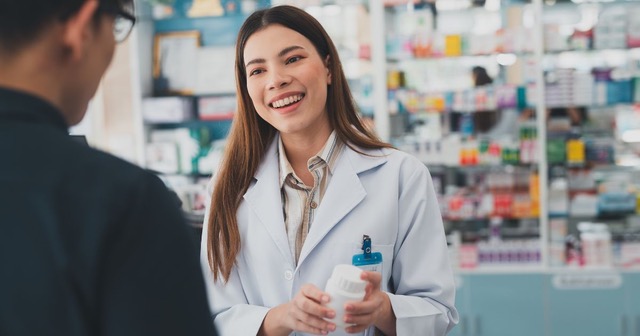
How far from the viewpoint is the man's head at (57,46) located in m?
0.77

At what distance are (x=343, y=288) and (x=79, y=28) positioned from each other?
0.79 metres

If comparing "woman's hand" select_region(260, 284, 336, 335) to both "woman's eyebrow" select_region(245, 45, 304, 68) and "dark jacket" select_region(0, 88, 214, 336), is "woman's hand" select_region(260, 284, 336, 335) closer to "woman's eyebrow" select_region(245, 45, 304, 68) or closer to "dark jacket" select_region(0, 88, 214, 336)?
"woman's eyebrow" select_region(245, 45, 304, 68)

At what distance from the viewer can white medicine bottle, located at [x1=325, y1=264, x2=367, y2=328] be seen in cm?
142

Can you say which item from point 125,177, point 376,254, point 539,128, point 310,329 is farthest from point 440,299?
Answer: point 539,128

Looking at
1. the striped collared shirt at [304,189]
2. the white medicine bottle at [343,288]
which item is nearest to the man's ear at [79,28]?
the white medicine bottle at [343,288]

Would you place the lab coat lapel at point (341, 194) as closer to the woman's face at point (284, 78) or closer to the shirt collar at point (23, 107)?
the woman's face at point (284, 78)

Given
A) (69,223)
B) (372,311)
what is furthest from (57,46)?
(372,311)

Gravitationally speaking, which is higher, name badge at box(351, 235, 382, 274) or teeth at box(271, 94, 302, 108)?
teeth at box(271, 94, 302, 108)

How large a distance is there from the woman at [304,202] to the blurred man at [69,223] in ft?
3.00

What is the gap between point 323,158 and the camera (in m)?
1.90

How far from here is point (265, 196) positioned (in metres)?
1.86

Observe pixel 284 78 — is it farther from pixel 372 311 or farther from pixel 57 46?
pixel 57 46

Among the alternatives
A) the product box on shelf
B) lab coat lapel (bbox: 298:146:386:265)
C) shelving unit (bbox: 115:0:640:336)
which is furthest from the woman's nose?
the product box on shelf

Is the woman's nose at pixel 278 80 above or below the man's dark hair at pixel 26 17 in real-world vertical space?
below
